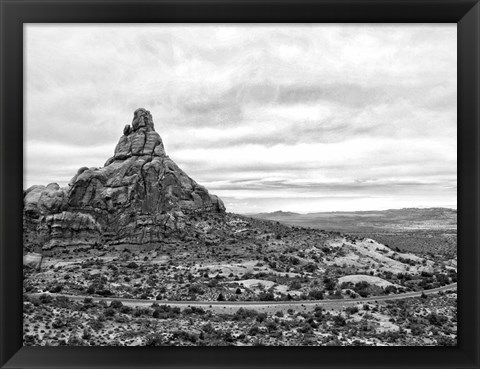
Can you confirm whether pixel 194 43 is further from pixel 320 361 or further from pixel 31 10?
pixel 320 361

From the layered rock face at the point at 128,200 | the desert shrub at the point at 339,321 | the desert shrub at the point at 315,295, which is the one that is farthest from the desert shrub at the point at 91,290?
the desert shrub at the point at 339,321

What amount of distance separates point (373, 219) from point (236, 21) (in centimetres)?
1136

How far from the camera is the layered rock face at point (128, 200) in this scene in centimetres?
1430

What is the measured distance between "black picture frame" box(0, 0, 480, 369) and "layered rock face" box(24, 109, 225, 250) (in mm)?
11679

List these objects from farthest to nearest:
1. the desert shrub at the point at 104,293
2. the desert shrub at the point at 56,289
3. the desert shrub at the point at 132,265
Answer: the desert shrub at the point at 132,265 < the desert shrub at the point at 104,293 < the desert shrub at the point at 56,289

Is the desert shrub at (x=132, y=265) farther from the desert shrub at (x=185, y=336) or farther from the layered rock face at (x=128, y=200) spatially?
the desert shrub at (x=185, y=336)

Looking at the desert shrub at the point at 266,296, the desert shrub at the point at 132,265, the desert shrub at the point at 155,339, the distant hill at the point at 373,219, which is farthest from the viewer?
the desert shrub at the point at 132,265

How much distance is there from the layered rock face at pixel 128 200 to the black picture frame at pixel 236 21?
1168 centimetres

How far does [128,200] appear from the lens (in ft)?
52.1

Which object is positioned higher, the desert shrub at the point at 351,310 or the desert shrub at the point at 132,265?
the desert shrub at the point at 351,310

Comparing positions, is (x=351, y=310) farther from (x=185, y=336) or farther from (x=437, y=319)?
(x=185, y=336)

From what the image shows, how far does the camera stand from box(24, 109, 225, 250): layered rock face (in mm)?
14297

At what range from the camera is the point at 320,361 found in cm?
262

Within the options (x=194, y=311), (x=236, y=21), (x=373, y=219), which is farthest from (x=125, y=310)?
(x=373, y=219)
